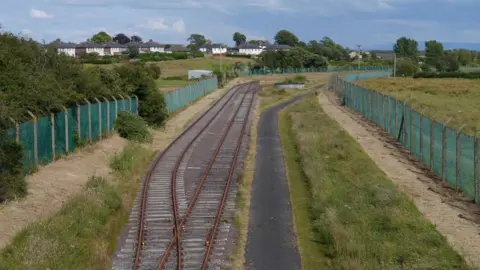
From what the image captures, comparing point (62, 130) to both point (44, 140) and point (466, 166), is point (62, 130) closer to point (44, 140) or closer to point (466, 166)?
point (44, 140)

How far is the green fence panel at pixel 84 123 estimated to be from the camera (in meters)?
29.9

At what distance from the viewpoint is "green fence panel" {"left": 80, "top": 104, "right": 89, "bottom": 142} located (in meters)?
29.9

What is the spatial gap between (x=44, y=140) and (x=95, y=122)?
293 inches

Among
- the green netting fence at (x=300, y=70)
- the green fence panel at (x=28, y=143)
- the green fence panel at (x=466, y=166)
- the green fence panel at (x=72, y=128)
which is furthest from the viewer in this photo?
the green netting fence at (x=300, y=70)

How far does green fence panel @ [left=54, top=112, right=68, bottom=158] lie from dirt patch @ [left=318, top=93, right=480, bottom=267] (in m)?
13.4

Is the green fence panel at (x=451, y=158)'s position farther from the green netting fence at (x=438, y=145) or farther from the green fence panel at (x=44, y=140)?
the green fence panel at (x=44, y=140)

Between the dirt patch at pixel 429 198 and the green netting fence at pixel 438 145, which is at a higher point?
the green netting fence at pixel 438 145

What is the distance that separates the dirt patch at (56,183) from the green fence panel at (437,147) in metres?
12.5

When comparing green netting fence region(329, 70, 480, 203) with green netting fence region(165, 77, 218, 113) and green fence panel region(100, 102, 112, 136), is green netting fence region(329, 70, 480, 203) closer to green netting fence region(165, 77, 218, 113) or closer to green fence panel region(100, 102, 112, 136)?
green fence panel region(100, 102, 112, 136)

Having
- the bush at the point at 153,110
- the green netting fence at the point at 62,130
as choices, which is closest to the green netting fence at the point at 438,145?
the bush at the point at 153,110

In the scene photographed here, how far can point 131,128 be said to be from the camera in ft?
117

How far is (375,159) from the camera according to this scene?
28000 millimetres

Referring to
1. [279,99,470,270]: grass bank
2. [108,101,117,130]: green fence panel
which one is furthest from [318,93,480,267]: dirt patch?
[108,101,117,130]: green fence panel

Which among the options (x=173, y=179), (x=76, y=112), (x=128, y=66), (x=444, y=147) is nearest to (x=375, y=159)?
(x=444, y=147)
